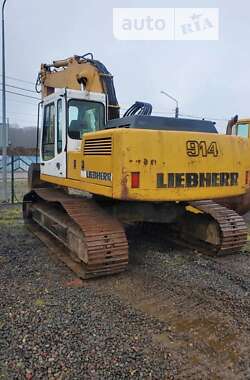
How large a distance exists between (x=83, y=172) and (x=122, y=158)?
1.15 m

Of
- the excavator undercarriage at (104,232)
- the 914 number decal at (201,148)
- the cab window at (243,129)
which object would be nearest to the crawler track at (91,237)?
the excavator undercarriage at (104,232)

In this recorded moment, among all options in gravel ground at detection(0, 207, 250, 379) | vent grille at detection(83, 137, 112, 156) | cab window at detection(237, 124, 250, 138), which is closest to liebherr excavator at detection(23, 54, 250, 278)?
vent grille at detection(83, 137, 112, 156)

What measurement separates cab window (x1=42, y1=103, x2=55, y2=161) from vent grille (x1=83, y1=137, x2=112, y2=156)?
1.48m

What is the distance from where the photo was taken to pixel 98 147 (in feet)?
15.7

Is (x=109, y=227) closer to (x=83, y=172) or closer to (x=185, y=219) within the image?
(x=83, y=172)

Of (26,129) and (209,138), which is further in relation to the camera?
(26,129)

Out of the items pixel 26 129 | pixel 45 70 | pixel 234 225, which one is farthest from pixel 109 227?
pixel 26 129

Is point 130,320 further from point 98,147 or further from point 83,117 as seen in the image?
point 83,117

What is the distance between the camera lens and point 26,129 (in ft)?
220

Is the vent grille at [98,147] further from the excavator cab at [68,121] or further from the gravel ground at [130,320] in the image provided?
the gravel ground at [130,320]

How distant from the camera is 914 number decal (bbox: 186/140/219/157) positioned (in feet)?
15.6

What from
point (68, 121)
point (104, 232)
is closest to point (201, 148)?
point (104, 232)

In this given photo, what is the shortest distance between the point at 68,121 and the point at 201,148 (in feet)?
7.47

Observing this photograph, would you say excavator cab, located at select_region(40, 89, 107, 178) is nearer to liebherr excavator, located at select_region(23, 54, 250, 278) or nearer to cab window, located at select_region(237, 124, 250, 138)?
liebherr excavator, located at select_region(23, 54, 250, 278)
